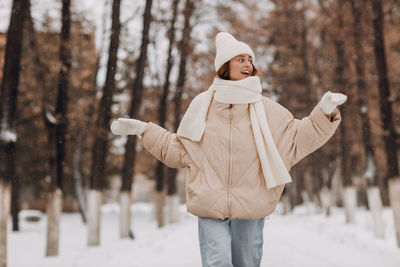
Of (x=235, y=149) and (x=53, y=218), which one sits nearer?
(x=235, y=149)

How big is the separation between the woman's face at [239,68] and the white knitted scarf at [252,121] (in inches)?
5.1

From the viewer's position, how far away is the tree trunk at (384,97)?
1008 cm

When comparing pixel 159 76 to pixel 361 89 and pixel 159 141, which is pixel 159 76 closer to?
pixel 361 89

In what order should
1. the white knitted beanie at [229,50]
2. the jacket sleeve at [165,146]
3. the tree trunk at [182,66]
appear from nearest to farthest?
the jacket sleeve at [165,146] < the white knitted beanie at [229,50] < the tree trunk at [182,66]

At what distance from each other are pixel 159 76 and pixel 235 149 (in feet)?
61.3

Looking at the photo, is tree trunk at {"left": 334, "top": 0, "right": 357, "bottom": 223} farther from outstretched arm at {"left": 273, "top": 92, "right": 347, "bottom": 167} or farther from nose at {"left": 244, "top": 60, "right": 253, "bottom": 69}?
outstretched arm at {"left": 273, "top": 92, "right": 347, "bottom": 167}

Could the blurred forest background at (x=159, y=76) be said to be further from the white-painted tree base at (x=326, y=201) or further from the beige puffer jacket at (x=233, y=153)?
the beige puffer jacket at (x=233, y=153)

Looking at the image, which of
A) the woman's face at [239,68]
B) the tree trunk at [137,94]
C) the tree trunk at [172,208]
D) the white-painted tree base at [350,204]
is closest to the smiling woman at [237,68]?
the woman's face at [239,68]

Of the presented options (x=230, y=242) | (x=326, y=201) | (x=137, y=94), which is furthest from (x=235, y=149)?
(x=326, y=201)

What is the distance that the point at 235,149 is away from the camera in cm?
348

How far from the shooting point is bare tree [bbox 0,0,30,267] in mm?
7574

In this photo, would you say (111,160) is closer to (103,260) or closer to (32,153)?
(32,153)

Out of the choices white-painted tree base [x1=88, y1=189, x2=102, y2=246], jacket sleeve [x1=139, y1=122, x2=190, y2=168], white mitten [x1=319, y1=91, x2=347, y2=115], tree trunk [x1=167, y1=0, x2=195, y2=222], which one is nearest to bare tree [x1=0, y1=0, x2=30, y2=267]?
white-painted tree base [x1=88, y1=189, x2=102, y2=246]

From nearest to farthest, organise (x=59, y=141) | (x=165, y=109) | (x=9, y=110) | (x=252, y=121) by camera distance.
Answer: (x=252, y=121), (x=9, y=110), (x=59, y=141), (x=165, y=109)
